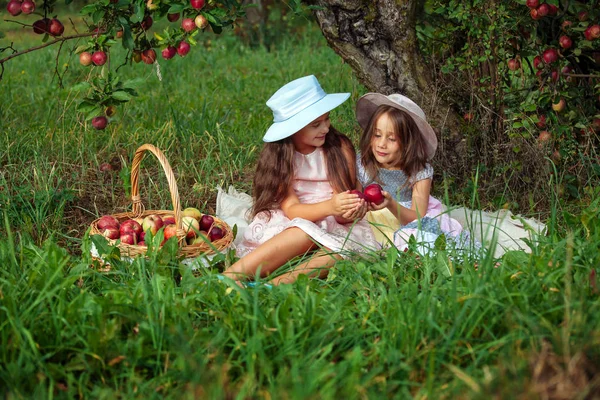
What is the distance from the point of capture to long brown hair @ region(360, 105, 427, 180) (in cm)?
355

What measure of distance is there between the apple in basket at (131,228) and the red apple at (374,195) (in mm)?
1031

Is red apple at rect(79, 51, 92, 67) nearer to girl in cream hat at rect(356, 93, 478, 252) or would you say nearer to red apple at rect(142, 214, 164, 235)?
red apple at rect(142, 214, 164, 235)

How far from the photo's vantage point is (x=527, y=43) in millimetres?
3961

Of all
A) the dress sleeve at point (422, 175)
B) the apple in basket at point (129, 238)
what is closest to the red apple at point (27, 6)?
the apple in basket at point (129, 238)

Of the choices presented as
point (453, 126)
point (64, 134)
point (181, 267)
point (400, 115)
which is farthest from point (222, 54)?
point (181, 267)

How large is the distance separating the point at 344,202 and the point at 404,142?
0.55 meters

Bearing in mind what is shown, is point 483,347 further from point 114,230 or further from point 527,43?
point 527,43

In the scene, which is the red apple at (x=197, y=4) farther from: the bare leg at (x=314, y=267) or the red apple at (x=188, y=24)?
the bare leg at (x=314, y=267)

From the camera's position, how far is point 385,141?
11.8 ft

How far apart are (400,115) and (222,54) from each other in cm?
459

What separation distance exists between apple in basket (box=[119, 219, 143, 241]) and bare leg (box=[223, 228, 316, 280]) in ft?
1.65

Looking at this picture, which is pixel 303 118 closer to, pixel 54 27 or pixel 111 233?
pixel 111 233

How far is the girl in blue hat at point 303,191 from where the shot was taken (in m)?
3.24

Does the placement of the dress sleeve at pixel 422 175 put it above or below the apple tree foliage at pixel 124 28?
below
